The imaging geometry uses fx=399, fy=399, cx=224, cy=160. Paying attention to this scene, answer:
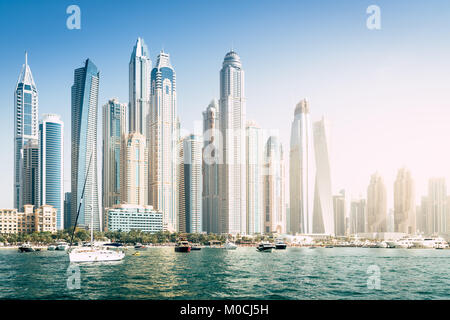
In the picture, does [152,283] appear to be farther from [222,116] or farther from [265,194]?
[265,194]

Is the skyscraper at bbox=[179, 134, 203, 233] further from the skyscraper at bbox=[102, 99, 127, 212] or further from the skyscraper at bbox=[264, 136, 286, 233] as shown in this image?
the skyscraper at bbox=[102, 99, 127, 212]

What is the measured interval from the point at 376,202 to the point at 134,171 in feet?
130

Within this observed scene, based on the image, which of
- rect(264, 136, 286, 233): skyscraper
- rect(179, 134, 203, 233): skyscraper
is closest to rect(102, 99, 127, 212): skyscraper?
rect(179, 134, 203, 233): skyscraper

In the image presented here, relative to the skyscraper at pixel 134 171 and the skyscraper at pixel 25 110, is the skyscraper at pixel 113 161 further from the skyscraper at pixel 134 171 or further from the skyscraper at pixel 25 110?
the skyscraper at pixel 25 110

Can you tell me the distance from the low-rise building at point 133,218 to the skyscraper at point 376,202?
101 feet

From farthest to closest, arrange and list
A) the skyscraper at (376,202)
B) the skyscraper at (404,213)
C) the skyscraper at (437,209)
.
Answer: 1. the skyscraper at (404,213)
2. the skyscraper at (437,209)
3. the skyscraper at (376,202)

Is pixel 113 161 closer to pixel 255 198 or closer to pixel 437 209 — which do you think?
pixel 255 198

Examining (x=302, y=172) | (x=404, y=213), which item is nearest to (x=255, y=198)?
(x=404, y=213)

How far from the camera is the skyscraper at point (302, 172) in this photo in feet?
62.9

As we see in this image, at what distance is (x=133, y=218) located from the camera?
57.5 m

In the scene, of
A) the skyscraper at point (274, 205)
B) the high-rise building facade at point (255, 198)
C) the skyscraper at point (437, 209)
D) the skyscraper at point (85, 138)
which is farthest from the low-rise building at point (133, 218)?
the skyscraper at point (437, 209)
